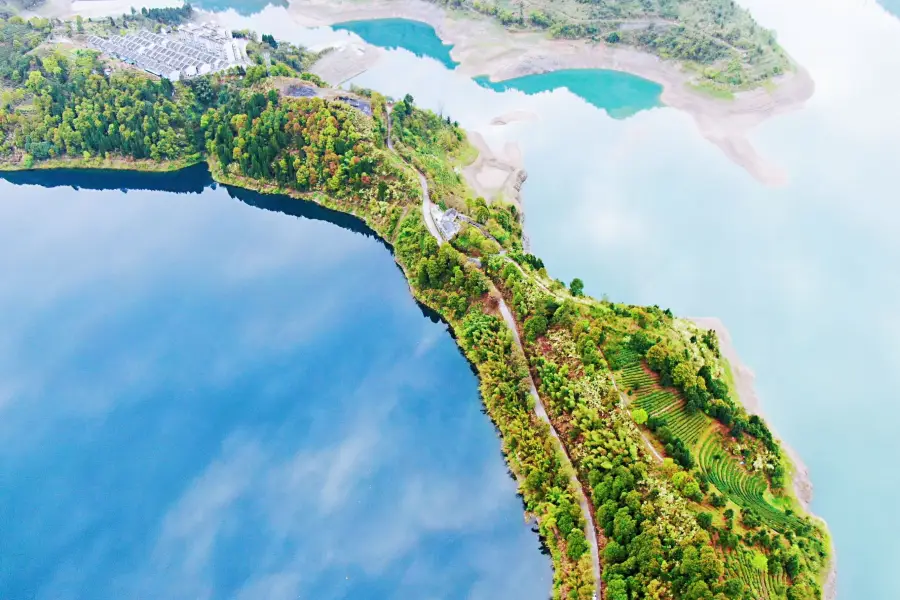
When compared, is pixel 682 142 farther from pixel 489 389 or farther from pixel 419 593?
pixel 419 593

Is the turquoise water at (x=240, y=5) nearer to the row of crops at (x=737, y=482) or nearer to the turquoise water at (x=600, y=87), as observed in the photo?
the turquoise water at (x=600, y=87)

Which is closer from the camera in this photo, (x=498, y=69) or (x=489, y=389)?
(x=489, y=389)

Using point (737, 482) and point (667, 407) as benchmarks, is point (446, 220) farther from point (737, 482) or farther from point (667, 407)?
point (737, 482)

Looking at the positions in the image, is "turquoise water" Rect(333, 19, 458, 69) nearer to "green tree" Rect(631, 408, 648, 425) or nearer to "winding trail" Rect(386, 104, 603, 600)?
"winding trail" Rect(386, 104, 603, 600)

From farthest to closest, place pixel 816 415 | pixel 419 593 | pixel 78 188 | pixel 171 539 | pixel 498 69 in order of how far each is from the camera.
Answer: pixel 498 69
pixel 78 188
pixel 816 415
pixel 171 539
pixel 419 593

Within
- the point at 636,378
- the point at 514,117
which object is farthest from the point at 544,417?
the point at 514,117

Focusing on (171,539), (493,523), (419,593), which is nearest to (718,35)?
(493,523)

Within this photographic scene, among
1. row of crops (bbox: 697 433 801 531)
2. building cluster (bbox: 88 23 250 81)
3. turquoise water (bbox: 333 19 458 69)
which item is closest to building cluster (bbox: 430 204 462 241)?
row of crops (bbox: 697 433 801 531)
